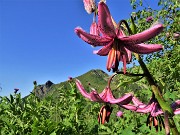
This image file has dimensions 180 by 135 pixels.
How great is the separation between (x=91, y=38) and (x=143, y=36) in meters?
0.18

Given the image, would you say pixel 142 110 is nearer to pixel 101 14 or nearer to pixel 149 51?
pixel 149 51

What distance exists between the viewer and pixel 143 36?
1.11 meters

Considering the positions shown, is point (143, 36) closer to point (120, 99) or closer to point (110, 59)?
point (110, 59)

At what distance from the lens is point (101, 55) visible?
4.06 feet

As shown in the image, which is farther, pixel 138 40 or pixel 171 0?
pixel 171 0

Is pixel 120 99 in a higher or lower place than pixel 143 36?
lower

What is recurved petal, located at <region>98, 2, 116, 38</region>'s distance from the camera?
1.08m

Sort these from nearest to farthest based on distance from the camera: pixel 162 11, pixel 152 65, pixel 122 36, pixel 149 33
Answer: pixel 149 33
pixel 122 36
pixel 152 65
pixel 162 11

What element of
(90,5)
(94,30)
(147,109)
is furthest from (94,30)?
(147,109)

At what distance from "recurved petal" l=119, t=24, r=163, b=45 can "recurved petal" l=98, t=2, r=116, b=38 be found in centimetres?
5

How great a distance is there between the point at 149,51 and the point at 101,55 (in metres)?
0.19

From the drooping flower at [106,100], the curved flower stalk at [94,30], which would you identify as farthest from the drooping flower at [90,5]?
the drooping flower at [106,100]

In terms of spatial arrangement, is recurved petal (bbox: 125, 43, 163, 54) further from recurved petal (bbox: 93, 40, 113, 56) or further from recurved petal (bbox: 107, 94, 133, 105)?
recurved petal (bbox: 107, 94, 133, 105)

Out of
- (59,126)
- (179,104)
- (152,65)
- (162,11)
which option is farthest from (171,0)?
(179,104)
